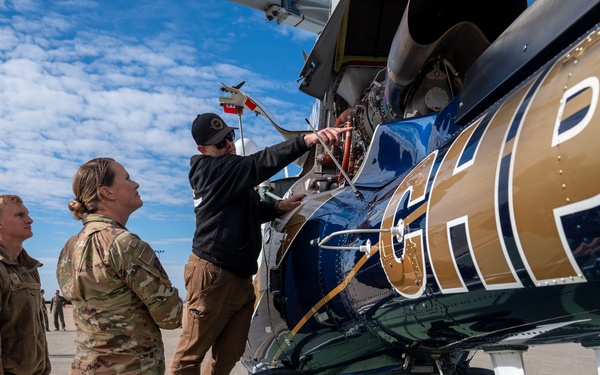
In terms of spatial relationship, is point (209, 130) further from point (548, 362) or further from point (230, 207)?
point (548, 362)

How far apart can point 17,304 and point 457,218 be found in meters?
3.25

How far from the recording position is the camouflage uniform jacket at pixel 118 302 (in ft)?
9.05

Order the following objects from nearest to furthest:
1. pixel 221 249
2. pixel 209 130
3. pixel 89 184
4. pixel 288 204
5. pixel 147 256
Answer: pixel 147 256 → pixel 89 184 → pixel 221 249 → pixel 209 130 → pixel 288 204

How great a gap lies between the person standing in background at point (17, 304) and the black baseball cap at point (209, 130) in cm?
147

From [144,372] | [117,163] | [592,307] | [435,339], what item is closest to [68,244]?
[117,163]

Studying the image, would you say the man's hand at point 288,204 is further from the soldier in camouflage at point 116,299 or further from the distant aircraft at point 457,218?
the soldier in camouflage at point 116,299

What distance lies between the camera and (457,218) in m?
2.08

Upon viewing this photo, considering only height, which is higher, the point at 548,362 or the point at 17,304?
the point at 17,304

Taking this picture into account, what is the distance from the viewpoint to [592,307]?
5.46 feet

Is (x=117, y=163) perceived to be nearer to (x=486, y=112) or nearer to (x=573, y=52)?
(x=486, y=112)

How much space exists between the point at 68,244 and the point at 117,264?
499 mm

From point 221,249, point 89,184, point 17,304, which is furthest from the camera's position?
point 221,249

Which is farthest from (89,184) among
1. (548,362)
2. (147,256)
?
(548,362)

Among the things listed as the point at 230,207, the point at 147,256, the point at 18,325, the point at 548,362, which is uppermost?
the point at 230,207
